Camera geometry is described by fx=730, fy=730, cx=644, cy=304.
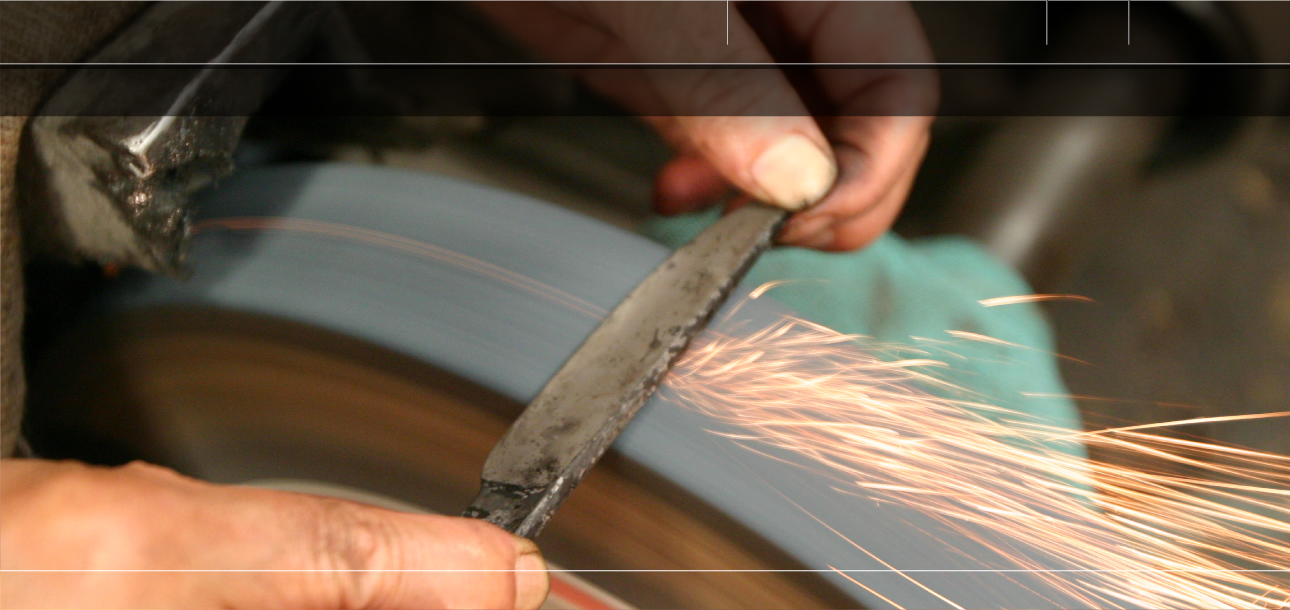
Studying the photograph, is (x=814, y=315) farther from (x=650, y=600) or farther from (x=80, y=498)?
(x=80, y=498)

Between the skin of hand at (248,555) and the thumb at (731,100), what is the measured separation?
34 centimetres

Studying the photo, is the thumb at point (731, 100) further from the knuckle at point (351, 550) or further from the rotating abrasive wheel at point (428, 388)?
the knuckle at point (351, 550)

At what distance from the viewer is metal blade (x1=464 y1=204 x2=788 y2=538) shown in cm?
52

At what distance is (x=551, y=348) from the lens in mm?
580

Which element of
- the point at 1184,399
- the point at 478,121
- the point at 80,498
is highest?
the point at 1184,399

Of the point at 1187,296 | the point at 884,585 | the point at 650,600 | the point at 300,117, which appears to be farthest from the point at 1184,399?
the point at 300,117

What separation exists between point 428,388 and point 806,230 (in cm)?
33

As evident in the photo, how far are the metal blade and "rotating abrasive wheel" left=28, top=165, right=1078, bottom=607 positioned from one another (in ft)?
0.07

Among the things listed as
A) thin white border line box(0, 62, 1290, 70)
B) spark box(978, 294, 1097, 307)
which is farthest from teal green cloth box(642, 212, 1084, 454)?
thin white border line box(0, 62, 1290, 70)

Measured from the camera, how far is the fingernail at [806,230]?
599 millimetres

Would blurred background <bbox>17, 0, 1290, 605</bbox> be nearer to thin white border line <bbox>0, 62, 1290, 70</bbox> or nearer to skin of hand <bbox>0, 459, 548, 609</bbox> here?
thin white border line <bbox>0, 62, 1290, 70</bbox>

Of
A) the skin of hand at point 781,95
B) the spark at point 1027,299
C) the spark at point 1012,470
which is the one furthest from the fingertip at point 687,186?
the spark at point 1027,299

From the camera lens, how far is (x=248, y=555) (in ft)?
1.64

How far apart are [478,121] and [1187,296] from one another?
60 centimetres
